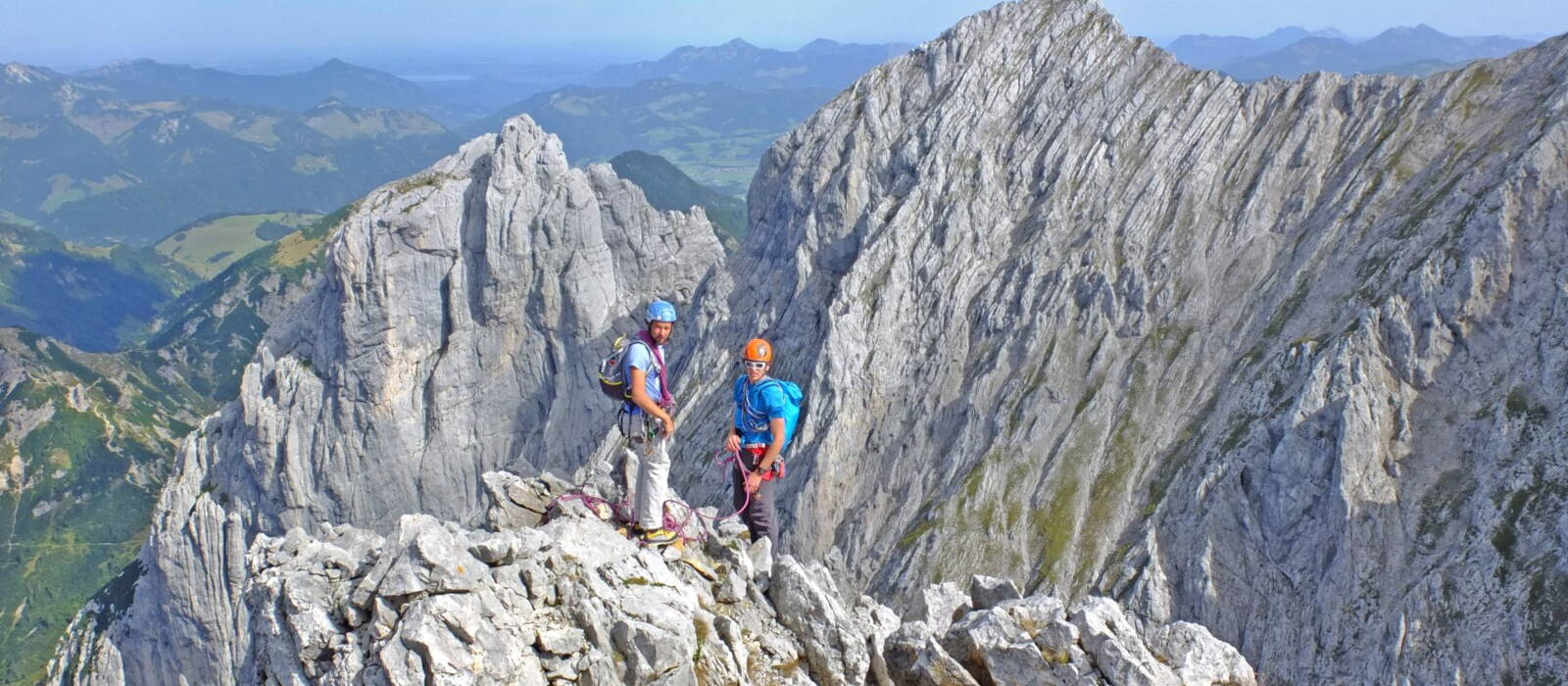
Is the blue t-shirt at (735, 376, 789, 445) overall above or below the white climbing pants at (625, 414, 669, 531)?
above

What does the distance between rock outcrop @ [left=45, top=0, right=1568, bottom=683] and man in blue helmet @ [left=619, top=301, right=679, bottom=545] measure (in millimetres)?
12422

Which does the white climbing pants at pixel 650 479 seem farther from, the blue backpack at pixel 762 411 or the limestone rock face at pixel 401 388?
the limestone rock face at pixel 401 388

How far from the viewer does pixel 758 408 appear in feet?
80.3

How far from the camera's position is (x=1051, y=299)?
91.7 m

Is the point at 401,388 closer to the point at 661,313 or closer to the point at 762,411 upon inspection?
the point at 762,411

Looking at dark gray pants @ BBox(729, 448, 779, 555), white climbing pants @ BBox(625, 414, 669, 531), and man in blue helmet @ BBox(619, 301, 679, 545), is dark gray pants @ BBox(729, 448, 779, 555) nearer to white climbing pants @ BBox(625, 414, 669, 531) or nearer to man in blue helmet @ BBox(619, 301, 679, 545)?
white climbing pants @ BBox(625, 414, 669, 531)

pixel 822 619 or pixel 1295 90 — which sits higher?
pixel 1295 90

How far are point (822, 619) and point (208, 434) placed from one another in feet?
399

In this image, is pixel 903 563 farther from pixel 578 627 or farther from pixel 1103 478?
pixel 578 627

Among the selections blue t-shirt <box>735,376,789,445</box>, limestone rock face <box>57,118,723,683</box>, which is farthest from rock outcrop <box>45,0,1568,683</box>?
blue t-shirt <box>735,376,789,445</box>

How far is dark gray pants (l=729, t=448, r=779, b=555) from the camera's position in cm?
2512

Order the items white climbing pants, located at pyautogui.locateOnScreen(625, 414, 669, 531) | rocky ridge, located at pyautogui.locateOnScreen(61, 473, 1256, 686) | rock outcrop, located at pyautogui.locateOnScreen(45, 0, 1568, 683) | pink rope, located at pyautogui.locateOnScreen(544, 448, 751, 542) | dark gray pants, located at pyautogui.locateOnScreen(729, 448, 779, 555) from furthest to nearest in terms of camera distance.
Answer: rock outcrop, located at pyautogui.locateOnScreen(45, 0, 1568, 683) < dark gray pants, located at pyautogui.locateOnScreen(729, 448, 779, 555) < pink rope, located at pyautogui.locateOnScreen(544, 448, 751, 542) < white climbing pants, located at pyautogui.locateOnScreen(625, 414, 669, 531) < rocky ridge, located at pyautogui.locateOnScreen(61, 473, 1256, 686)

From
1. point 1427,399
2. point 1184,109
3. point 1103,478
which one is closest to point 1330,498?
point 1427,399

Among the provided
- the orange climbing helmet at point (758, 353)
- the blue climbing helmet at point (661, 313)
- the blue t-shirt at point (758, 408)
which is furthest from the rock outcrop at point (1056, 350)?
the orange climbing helmet at point (758, 353)
